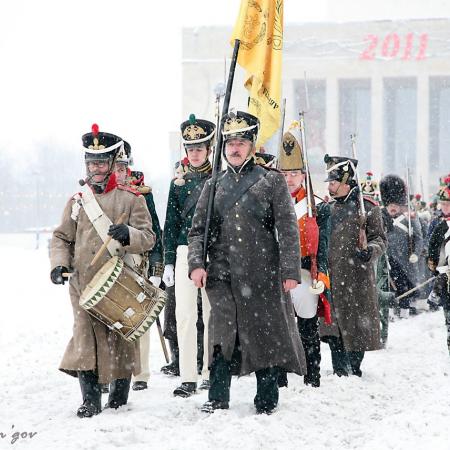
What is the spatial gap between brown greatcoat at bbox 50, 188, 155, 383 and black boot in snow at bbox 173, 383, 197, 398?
2.27 ft

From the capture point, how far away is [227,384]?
21.3 feet

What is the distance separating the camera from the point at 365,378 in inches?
329

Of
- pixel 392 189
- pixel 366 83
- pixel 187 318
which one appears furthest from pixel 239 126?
pixel 366 83

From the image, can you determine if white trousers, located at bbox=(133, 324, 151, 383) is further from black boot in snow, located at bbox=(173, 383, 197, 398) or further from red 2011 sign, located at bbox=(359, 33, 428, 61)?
red 2011 sign, located at bbox=(359, 33, 428, 61)

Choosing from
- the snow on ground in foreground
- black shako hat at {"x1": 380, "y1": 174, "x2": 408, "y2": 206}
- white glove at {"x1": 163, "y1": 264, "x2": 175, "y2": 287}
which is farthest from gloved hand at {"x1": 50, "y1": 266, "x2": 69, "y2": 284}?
black shako hat at {"x1": 380, "y1": 174, "x2": 408, "y2": 206}

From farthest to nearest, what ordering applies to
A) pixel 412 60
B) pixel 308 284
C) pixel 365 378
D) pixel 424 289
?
1. pixel 412 60
2. pixel 424 289
3. pixel 365 378
4. pixel 308 284

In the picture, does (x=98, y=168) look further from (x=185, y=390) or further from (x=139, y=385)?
(x=139, y=385)

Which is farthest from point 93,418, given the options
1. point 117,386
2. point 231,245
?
point 231,245

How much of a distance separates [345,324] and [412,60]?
58631 millimetres

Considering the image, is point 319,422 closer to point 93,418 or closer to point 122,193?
point 93,418

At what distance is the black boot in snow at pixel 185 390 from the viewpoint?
739 cm

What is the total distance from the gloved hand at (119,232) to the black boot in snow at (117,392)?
1.03m

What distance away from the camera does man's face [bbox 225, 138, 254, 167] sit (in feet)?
21.8

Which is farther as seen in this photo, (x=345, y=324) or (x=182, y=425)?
(x=345, y=324)
